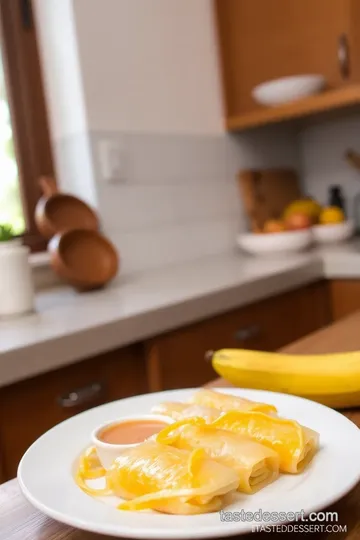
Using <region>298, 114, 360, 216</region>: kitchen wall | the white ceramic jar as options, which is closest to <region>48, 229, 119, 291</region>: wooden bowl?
the white ceramic jar

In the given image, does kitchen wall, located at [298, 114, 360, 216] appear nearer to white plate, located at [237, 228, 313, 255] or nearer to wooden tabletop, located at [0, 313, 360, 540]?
white plate, located at [237, 228, 313, 255]

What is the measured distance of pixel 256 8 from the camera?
7.44 feet

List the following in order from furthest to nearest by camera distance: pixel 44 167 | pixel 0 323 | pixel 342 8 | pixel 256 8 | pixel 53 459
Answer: pixel 256 8
pixel 342 8
pixel 44 167
pixel 0 323
pixel 53 459

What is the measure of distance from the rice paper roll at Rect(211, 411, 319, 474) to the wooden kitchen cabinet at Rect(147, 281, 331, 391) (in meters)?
0.78

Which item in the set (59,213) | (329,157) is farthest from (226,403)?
(329,157)

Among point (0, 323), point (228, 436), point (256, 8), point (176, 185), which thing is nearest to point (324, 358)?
point (228, 436)

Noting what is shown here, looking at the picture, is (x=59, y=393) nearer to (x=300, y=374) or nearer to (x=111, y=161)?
(x=300, y=374)

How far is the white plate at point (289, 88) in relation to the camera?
2098mm

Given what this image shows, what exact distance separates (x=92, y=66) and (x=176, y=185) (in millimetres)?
501

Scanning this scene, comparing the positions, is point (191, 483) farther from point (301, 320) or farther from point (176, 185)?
point (176, 185)

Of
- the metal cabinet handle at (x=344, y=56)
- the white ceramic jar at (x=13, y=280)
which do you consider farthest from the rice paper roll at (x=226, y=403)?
the metal cabinet handle at (x=344, y=56)

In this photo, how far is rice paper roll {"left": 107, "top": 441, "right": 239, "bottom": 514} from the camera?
0.42m

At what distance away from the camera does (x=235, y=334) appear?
5.02ft

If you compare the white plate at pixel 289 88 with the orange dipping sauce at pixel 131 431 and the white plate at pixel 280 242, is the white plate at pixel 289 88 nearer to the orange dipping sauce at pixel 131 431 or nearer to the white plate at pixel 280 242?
the white plate at pixel 280 242
